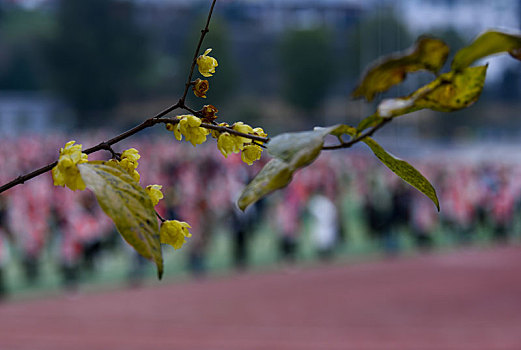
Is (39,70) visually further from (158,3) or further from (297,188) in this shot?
(297,188)

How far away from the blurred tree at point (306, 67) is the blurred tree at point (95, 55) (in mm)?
5664

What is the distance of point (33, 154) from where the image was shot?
11406mm

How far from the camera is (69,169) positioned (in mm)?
390

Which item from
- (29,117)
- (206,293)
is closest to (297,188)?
(206,293)

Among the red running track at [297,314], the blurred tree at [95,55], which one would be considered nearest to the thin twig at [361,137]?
the red running track at [297,314]

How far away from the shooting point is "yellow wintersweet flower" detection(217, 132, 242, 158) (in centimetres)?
43

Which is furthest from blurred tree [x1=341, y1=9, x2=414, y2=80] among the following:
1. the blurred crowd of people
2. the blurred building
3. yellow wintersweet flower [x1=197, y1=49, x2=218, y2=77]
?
yellow wintersweet flower [x1=197, y1=49, x2=218, y2=77]

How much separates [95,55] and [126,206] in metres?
28.0

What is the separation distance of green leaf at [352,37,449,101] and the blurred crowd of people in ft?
18.5

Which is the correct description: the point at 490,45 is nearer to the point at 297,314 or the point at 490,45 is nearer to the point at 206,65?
the point at 206,65

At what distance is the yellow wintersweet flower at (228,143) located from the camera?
0.43 m

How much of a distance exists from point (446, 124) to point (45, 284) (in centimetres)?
2439

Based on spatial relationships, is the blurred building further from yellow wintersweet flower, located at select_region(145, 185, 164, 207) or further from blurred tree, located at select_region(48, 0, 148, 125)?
yellow wintersweet flower, located at select_region(145, 185, 164, 207)

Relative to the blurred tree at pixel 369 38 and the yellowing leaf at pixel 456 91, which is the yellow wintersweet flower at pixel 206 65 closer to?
the yellowing leaf at pixel 456 91
